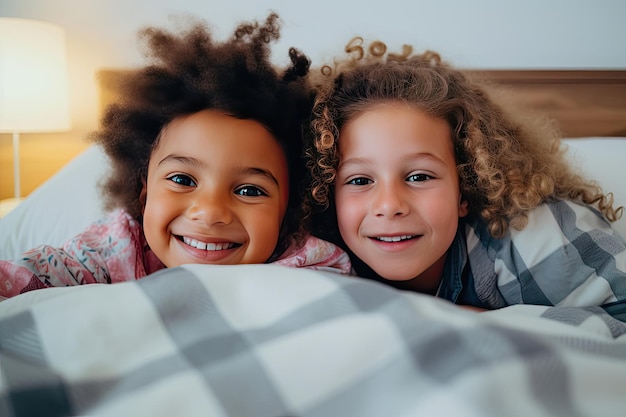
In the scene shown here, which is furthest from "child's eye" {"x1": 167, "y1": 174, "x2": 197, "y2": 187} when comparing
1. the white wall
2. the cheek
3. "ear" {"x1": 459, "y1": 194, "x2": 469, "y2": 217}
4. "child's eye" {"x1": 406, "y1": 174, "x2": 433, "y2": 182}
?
the white wall

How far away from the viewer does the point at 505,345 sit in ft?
1.43

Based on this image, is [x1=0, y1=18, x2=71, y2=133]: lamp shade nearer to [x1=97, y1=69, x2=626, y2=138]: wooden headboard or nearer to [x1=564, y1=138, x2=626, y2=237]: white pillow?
[x1=97, y1=69, x2=626, y2=138]: wooden headboard

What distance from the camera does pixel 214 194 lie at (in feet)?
2.73

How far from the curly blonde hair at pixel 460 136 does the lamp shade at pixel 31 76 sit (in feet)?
4.00

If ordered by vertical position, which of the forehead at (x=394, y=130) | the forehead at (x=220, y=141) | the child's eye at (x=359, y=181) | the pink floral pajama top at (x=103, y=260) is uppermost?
the forehead at (x=394, y=130)

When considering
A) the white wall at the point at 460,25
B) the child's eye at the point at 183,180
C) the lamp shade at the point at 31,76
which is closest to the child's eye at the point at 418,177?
Result: the child's eye at the point at 183,180

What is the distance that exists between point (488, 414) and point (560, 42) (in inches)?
71.1

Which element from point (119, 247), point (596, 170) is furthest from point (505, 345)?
point (596, 170)

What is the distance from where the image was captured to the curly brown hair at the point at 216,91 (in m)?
0.88

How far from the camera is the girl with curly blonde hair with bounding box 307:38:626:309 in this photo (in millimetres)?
878

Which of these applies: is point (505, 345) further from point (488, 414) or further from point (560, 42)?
point (560, 42)

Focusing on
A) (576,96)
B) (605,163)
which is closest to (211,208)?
(605,163)

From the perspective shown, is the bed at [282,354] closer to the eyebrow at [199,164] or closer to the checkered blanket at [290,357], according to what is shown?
the checkered blanket at [290,357]

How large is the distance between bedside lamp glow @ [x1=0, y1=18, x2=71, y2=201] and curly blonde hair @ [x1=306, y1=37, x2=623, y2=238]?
122cm
